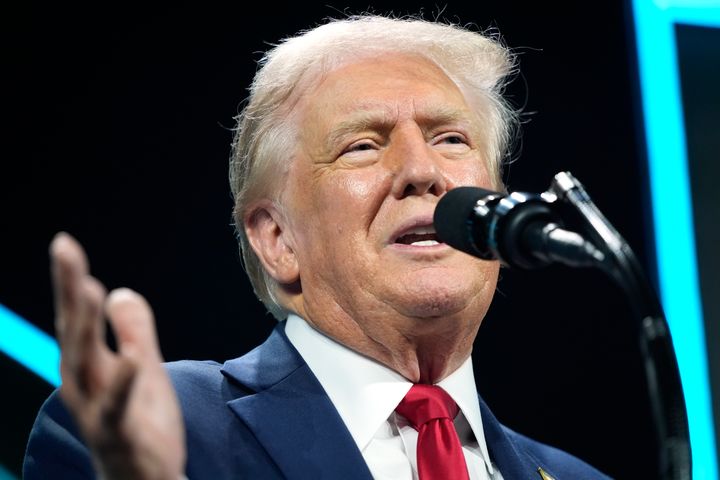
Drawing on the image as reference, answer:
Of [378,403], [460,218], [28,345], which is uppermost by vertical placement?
[460,218]

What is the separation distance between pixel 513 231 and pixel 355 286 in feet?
2.33

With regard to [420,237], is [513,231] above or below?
above

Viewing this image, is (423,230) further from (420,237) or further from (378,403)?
(378,403)

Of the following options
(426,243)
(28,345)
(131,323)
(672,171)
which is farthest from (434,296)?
(672,171)

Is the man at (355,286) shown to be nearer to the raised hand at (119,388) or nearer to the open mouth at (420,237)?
the open mouth at (420,237)

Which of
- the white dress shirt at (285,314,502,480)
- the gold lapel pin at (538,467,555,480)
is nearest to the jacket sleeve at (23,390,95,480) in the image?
the white dress shirt at (285,314,502,480)

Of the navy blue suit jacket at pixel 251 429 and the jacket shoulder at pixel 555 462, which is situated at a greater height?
the navy blue suit jacket at pixel 251 429

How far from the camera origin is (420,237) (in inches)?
76.9

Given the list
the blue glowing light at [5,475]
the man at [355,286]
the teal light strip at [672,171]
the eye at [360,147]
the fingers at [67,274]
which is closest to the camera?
the fingers at [67,274]

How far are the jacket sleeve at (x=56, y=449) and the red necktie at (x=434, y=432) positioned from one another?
57 centimetres

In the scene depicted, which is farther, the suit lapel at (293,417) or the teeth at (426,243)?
the teeth at (426,243)

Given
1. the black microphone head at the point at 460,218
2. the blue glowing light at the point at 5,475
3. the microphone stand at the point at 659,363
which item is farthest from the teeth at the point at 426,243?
the blue glowing light at the point at 5,475

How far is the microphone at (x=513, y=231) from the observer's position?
1218mm

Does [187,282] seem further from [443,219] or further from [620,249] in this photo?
[620,249]
